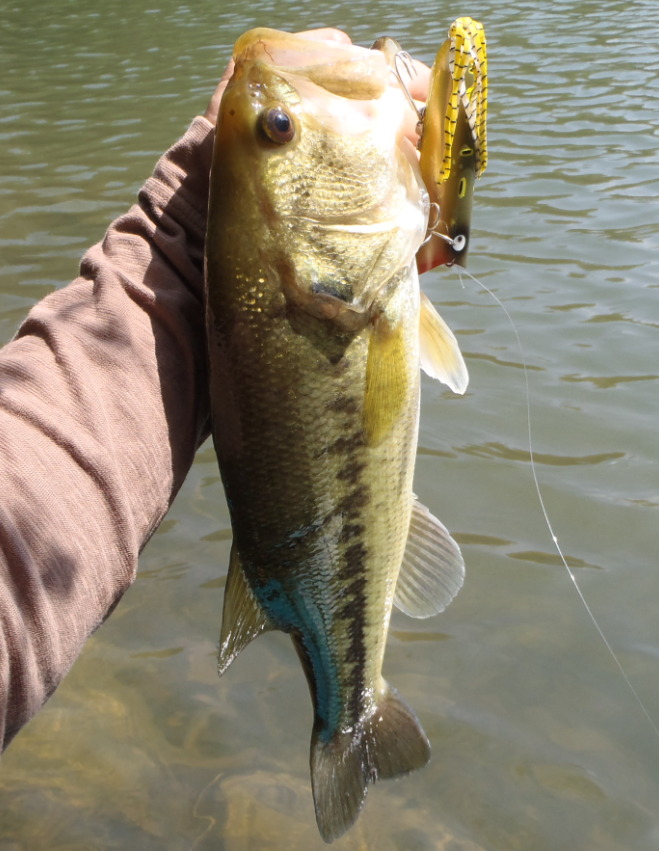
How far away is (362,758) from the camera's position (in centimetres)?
227

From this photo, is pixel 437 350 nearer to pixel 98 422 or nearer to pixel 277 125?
pixel 277 125

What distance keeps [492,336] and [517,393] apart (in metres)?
0.66

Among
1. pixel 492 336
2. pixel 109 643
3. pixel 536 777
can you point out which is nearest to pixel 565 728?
pixel 536 777

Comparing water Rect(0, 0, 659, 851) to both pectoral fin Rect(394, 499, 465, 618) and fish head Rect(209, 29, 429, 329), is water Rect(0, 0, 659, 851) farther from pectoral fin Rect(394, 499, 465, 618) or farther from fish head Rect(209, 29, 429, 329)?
fish head Rect(209, 29, 429, 329)

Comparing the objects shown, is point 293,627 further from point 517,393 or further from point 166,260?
point 517,393

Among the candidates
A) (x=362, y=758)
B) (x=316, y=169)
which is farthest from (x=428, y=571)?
(x=316, y=169)

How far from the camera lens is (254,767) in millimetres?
3186

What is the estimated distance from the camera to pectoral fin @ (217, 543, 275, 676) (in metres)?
2.08

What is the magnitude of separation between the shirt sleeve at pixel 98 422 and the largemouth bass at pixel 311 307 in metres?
0.21

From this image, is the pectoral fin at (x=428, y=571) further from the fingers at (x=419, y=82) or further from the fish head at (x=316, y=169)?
the fingers at (x=419, y=82)

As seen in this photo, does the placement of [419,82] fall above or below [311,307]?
above

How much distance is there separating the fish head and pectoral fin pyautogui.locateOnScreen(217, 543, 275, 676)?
0.65 meters

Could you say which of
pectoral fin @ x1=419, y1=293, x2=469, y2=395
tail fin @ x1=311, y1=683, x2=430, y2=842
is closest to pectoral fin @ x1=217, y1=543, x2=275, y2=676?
tail fin @ x1=311, y1=683, x2=430, y2=842

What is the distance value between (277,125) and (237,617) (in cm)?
108
